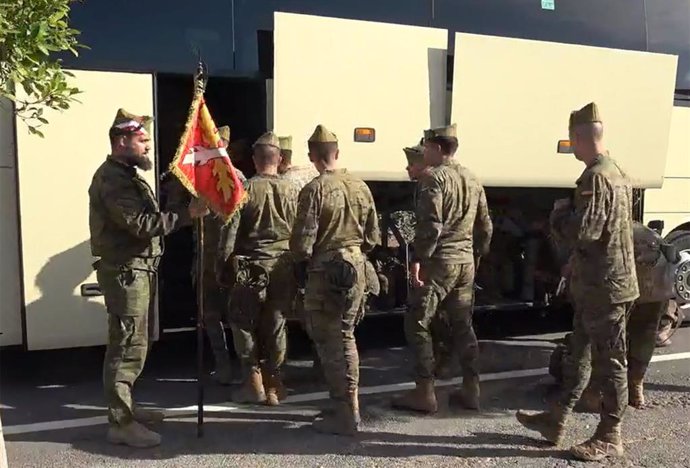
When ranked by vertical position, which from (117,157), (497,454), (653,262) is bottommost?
(497,454)

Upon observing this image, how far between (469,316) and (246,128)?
2.30m

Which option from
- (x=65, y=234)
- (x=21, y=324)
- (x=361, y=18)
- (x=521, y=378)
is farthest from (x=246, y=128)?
(x=521, y=378)

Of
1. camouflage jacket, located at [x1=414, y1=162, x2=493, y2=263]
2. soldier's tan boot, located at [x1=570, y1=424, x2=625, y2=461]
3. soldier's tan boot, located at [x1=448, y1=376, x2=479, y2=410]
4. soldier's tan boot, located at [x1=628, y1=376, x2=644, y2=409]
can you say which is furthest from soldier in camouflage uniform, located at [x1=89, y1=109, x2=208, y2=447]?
soldier's tan boot, located at [x1=628, y1=376, x2=644, y2=409]

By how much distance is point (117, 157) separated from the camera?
→ 4.44 m

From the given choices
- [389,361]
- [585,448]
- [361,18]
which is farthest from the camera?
[389,361]

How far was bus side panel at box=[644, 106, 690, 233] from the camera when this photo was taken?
7.52 m

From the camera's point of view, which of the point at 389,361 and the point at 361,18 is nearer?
the point at 361,18

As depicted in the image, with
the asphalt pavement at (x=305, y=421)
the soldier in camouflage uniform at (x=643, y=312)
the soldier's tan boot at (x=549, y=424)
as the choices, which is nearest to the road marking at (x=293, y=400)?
the asphalt pavement at (x=305, y=421)

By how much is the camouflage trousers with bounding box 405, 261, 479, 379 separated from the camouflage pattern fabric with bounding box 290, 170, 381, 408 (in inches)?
20.2

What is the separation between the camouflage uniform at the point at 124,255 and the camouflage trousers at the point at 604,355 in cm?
237

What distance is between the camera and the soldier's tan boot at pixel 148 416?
4895 millimetres

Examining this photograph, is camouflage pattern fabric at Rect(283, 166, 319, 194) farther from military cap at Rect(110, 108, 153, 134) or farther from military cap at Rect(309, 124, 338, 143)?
military cap at Rect(110, 108, 153, 134)

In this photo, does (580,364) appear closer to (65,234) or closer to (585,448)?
(585,448)

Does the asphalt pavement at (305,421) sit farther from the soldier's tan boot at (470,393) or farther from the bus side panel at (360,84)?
the bus side panel at (360,84)
